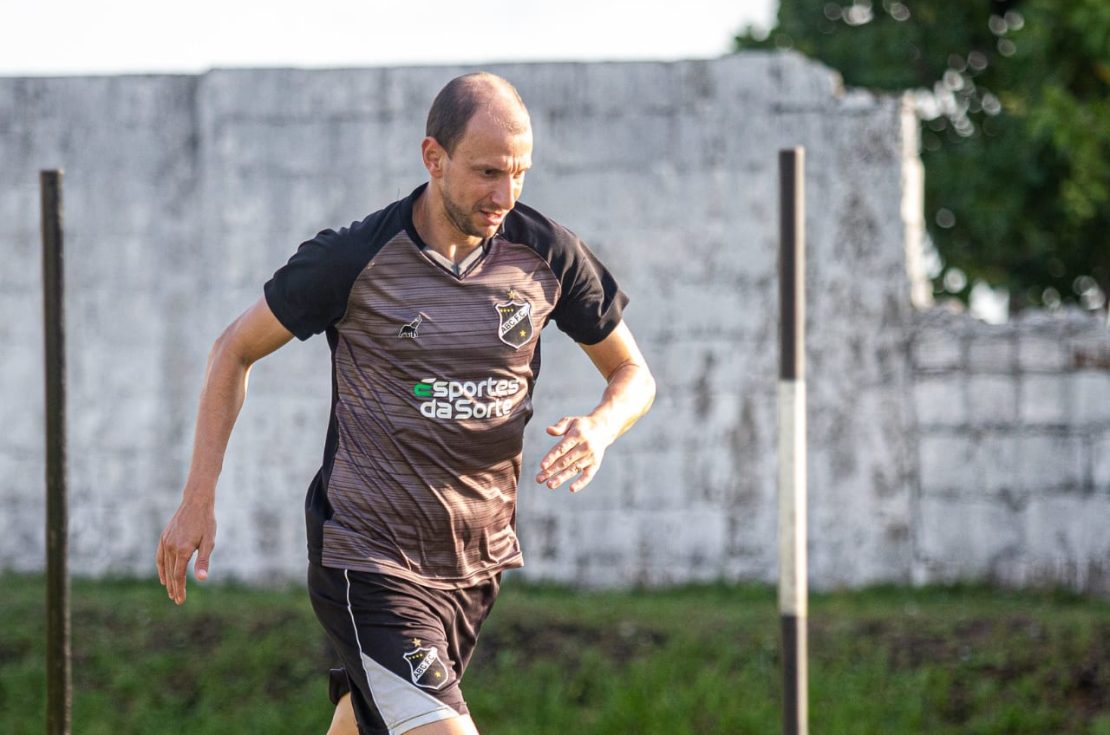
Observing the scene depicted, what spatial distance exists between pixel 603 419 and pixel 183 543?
1.04 meters

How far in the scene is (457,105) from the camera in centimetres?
388

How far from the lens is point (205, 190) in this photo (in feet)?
30.4

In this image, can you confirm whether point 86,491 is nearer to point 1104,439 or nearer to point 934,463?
point 934,463

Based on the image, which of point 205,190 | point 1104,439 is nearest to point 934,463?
point 1104,439

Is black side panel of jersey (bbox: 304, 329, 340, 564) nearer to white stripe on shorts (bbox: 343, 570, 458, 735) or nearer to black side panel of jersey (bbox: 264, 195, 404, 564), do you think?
black side panel of jersey (bbox: 264, 195, 404, 564)

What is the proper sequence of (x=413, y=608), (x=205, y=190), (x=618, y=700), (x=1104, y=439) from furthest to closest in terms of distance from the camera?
1. (x=205, y=190)
2. (x=1104, y=439)
3. (x=618, y=700)
4. (x=413, y=608)

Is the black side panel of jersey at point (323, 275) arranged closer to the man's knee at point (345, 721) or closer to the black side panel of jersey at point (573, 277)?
the black side panel of jersey at point (573, 277)

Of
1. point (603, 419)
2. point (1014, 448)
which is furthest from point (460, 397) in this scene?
point (1014, 448)

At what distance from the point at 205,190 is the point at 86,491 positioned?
184 cm

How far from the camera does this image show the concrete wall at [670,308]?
8.82 metres

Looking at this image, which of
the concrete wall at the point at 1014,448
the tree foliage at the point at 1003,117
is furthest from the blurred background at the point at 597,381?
the tree foliage at the point at 1003,117

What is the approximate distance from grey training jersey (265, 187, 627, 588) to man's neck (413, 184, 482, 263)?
3 cm

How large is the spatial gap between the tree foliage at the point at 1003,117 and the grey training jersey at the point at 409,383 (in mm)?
10600

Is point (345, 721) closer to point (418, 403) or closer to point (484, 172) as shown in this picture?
point (418, 403)
